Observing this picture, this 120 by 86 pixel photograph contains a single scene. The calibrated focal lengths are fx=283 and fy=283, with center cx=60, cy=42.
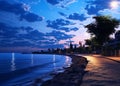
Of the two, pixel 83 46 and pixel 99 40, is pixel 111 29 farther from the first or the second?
pixel 83 46

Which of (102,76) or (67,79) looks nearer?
(102,76)

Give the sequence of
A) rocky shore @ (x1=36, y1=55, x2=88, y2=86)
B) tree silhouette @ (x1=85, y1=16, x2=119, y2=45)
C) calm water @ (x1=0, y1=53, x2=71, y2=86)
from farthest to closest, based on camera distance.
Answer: tree silhouette @ (x1=85, y1=16, x2=119, y2=45)
calm water @ (x1=0, y1=53, x2=71, y2=86)
rocky shore @ (x1=36, y1=55, x2=88, y2=86)

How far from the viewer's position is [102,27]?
275 ft

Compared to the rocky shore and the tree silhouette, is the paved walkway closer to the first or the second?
the rocky shore

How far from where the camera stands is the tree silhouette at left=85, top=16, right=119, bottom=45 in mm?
83750

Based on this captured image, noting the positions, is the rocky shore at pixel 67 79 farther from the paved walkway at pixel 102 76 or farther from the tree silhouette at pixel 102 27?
the tree silhouette at pixel 102 27

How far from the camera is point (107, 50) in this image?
271 feet

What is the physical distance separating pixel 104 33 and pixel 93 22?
15.8 feet

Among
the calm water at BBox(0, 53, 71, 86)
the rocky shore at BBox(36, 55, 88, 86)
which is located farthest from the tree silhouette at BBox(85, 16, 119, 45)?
the rocky shore at BBox(36, 55, 88, 86)

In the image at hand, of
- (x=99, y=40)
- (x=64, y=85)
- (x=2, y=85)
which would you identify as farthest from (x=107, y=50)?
(x=64, y=85)

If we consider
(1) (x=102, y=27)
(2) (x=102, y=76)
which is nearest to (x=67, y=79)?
(2) (x=102, y=76)

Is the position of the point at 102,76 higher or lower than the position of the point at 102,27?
lower

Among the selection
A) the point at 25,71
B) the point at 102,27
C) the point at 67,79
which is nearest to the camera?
the point at 67,79

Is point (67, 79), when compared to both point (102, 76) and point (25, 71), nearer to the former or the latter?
point (102, 76)
